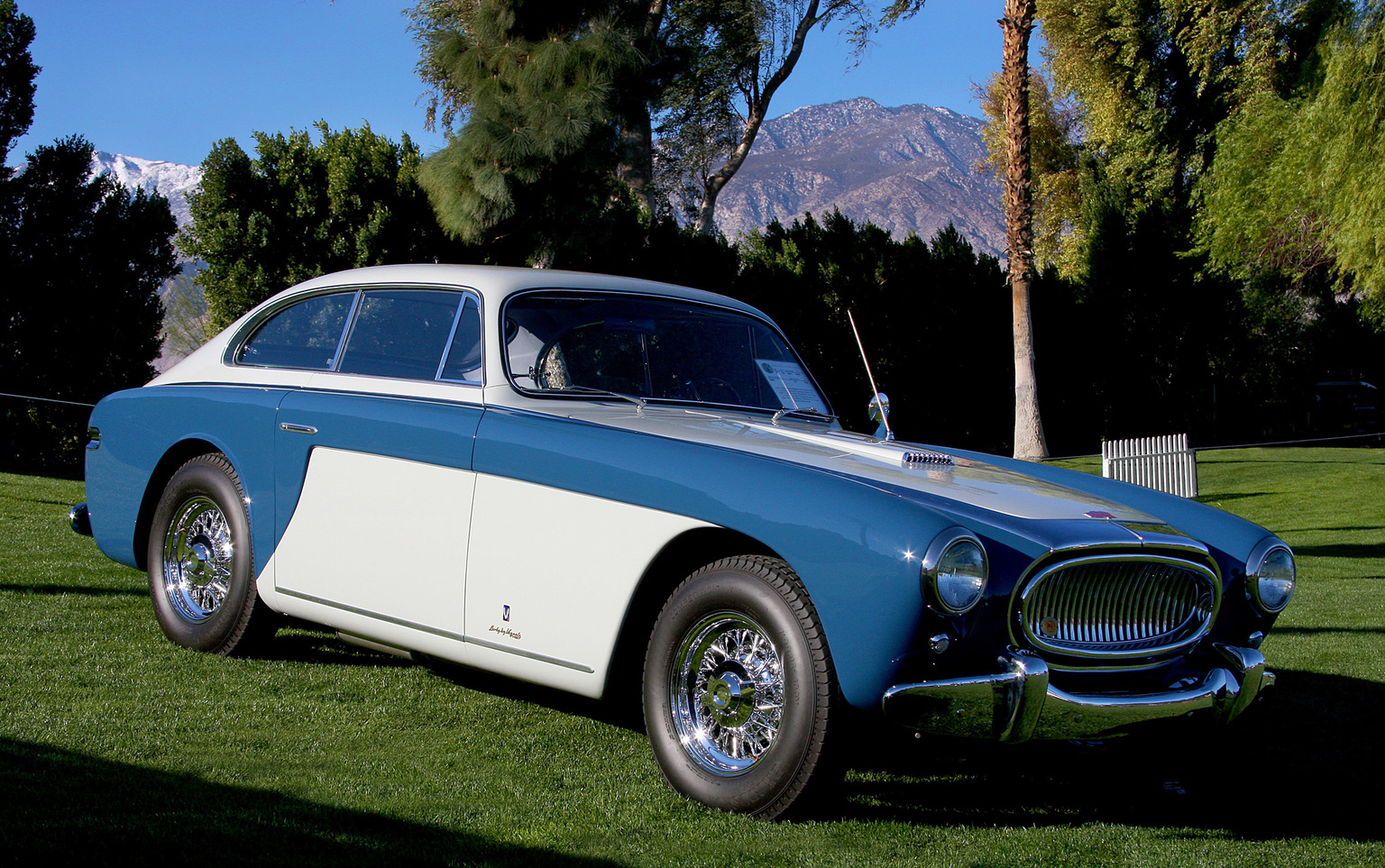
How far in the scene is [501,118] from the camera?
16672 millimetres

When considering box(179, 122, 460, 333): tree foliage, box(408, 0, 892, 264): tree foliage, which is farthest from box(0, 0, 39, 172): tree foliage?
box(408, 0, 892, 264): tree foliage

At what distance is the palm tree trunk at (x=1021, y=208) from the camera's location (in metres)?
19.3

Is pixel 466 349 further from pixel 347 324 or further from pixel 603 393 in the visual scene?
pixel 347 324

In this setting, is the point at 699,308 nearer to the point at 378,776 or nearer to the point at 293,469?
the point at 293,469

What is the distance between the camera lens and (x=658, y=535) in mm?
3496

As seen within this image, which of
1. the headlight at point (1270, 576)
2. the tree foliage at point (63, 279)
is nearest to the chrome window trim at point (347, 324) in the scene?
the headlight at point (1270, 576)

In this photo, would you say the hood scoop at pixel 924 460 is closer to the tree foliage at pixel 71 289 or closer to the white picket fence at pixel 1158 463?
the white picket fence at pixel 1158 463

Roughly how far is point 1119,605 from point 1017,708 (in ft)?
1.93

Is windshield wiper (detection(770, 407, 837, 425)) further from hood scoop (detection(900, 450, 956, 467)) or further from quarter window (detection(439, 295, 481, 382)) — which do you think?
quarter window (detection(439, 295, 481, 382))

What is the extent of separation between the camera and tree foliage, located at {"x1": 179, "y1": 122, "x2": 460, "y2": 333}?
22422mm

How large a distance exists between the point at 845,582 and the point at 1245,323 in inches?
1296

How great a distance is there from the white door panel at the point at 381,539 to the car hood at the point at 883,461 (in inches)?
22.3

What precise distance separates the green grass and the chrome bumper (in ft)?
0.66

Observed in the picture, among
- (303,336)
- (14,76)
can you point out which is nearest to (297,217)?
(14,76)
